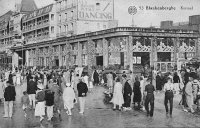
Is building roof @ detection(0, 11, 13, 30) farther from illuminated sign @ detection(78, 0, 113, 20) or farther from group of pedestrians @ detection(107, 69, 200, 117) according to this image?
group of pedestrians @ detection(107, 69, 200, 117)

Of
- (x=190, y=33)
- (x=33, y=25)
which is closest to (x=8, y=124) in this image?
(x=190, y=33)

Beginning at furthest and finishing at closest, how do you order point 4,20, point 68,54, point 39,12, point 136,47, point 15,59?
point 4,20, point 15,59, point 39,12, point 68,54, point 136,47

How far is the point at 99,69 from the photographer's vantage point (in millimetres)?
37406

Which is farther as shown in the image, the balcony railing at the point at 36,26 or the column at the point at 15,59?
the column at the point at 15,59

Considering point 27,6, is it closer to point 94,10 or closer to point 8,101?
point 94,10

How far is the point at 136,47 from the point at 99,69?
16.9 ft

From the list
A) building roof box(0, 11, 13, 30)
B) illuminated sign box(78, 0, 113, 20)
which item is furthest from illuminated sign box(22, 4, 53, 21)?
building roof box(0, 11, 13, 30)

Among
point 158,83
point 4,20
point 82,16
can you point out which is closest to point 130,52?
point 158,83

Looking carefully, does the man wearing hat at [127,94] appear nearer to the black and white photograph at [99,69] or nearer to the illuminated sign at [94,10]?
the black and white photograph at [99,69]

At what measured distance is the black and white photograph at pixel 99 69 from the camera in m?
13.9

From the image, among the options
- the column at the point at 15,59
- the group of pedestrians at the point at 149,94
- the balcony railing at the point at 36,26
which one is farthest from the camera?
the column at the point at 15,59

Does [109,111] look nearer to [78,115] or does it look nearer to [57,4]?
[78,115]

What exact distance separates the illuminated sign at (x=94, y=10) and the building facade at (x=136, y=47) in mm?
13181

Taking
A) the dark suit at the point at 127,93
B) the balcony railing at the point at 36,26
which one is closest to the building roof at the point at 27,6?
the balcony railing at the point at 36,26
